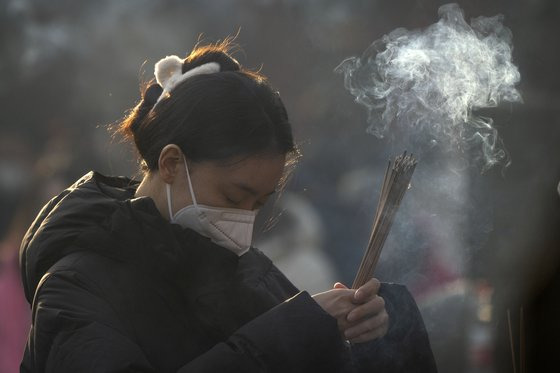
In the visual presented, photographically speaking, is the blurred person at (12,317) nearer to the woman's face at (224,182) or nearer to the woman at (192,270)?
the woman at (192,270)

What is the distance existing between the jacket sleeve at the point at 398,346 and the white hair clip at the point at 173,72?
787 mm

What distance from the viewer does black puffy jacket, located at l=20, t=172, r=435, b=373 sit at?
7.04ft

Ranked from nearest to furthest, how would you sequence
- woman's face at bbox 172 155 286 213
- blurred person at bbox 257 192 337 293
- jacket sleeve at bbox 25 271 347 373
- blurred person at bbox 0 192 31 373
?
jacket sleeve at bbox 25 271 347 373
woman's face at bbox 172 155 286 213
blurred person at bbox 0 192 31 373
blurred person at bbox 257 192 337 293

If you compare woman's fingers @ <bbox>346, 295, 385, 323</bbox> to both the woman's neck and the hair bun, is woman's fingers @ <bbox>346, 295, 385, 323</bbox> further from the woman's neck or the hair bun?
the hair bun

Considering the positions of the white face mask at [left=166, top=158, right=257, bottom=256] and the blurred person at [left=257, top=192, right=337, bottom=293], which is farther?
the blurred person at [left=257, top=192, right=337, bottom=293]

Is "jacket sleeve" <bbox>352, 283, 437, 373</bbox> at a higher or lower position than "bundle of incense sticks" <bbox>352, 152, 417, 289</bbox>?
lower

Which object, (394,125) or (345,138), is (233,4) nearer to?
(345,138)

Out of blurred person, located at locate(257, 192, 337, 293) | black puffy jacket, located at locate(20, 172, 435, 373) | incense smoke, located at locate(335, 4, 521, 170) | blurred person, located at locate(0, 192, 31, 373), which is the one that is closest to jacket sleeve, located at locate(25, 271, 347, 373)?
black puffy jacket, located at locate(20, 172, 435, 373)

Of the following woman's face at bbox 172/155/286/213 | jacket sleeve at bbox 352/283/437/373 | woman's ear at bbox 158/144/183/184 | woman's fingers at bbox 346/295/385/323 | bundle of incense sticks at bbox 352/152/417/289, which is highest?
woman's ear at bbox 158/144/183/184

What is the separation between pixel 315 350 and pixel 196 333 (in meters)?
0.32

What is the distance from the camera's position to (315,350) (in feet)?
7.33

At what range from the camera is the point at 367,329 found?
2348 mm

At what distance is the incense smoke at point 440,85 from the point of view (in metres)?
3.06

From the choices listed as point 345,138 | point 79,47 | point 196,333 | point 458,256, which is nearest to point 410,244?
point 458,256
